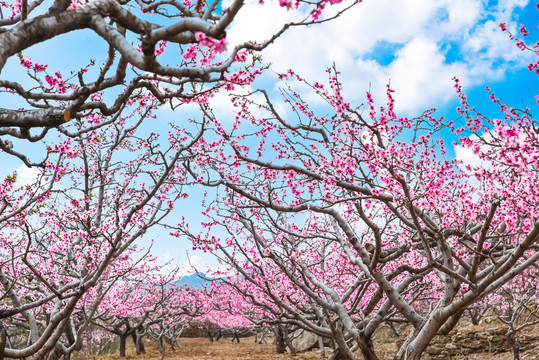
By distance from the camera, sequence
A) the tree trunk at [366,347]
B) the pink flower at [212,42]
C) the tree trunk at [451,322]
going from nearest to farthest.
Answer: the pink flower at [212,42] < the tree trunk at [451,322] < the tree trunk at [366,347]

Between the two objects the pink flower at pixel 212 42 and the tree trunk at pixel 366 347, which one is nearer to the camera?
the pink flower at pixel 212 42

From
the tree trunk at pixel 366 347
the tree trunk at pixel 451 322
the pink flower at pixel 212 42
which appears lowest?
the tree trunk at pixel 366 347

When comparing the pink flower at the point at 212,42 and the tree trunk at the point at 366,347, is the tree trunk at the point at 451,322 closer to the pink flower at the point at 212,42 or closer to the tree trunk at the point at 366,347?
the tree trunk at the point at 366,347

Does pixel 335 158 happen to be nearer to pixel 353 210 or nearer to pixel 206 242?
Result: pixel 353 210

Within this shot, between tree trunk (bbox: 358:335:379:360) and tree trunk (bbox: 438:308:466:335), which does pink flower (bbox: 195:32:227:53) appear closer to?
tree trunk (bbox: 438:308:466:335)

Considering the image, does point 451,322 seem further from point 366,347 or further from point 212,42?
point 212,42

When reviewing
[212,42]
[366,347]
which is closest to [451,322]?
[366,347]

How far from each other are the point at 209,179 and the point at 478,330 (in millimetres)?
13030

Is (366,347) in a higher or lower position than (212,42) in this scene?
lower

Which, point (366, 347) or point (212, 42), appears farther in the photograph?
point (366, 347)

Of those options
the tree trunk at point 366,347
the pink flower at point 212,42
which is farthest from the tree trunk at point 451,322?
the pink flower at point 212,42

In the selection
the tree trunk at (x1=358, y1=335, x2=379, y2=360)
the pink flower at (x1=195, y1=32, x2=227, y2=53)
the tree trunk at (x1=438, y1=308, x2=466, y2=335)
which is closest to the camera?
the pink flower at (x1=195, y1=32, x2=227, y2=53)

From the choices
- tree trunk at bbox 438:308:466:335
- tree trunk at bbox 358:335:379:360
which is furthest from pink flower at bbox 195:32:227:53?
tree trunk at bbox 358:335:379:360

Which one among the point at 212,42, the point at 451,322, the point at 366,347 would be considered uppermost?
the point at 212,42
